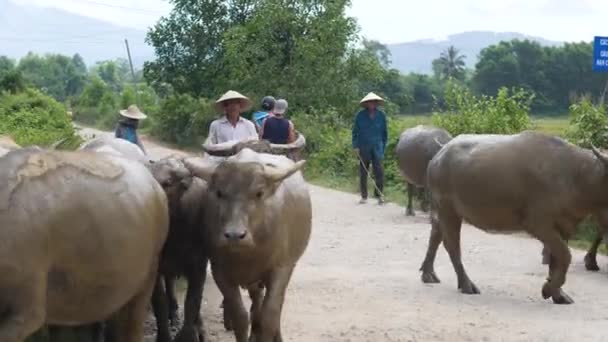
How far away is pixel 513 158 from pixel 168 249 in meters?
3.87

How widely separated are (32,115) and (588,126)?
13025 mm

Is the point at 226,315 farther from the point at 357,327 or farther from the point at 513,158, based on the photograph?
the point at 513,158

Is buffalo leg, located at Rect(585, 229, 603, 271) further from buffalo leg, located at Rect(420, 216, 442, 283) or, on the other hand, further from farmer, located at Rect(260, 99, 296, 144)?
farmer, located at Rect(260, 99, 296, 144)

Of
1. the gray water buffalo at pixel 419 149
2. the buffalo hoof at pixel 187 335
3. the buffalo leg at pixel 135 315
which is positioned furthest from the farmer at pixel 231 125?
the gray water buffalo at pixel 419 149

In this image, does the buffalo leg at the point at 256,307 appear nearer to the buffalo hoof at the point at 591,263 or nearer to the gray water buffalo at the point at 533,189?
the gray water buffalo at the point at 533,189

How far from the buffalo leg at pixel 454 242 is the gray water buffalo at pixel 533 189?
15 millimetres

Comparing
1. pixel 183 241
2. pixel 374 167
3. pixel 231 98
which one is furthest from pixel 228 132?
pixel 374 167

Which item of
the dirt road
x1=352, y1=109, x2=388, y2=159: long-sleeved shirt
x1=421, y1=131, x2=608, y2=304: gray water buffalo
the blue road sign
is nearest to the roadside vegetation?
the blue road sign

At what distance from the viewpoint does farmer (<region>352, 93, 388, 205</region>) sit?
16.9 metres

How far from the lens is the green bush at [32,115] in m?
19.3

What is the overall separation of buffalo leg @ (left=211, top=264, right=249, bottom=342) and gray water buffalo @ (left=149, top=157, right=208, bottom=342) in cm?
33

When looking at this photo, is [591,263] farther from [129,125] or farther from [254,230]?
[254,230]

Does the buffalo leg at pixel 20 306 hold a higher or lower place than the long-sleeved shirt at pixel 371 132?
higher

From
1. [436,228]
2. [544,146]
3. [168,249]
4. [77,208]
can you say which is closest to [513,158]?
[544,146]
